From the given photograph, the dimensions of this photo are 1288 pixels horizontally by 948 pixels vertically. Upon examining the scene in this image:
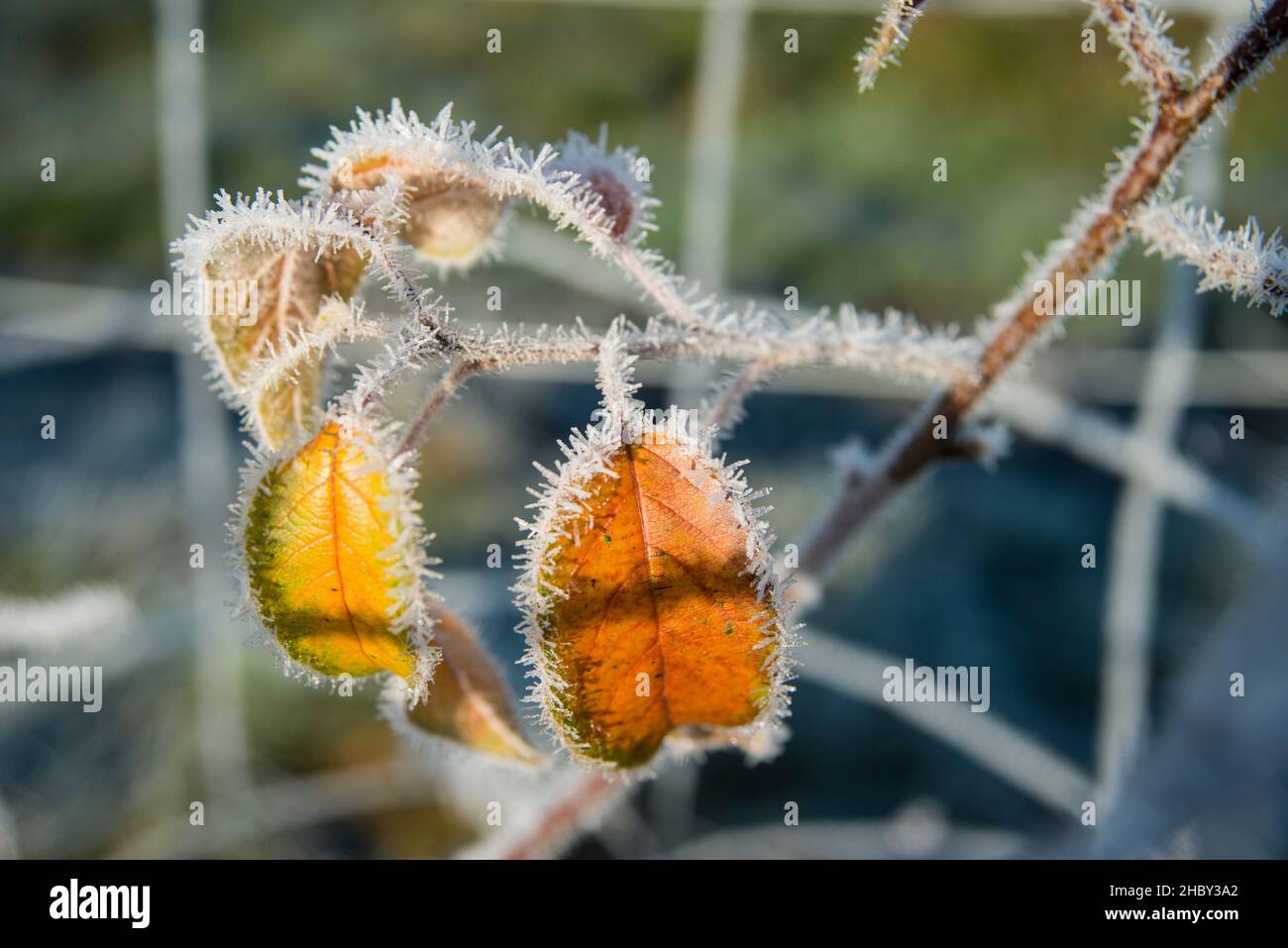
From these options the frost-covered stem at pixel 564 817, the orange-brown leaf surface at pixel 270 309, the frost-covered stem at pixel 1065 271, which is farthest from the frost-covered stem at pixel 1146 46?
the frost-covered stem at pixel 564 817

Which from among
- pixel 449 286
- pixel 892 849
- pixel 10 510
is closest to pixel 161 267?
pixel 449 286

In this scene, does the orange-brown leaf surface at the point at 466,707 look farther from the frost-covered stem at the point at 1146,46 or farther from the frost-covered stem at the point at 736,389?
the frost-covered stem at the point at 1146,46

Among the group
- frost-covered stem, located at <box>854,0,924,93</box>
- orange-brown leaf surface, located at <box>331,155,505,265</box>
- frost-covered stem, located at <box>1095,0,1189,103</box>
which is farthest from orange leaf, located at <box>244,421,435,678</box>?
frost-covered stem, located at <box>1095,0,1189,103</box>

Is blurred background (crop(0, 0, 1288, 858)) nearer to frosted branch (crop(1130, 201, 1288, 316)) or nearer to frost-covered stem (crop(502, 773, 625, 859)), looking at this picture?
frost-covered stem (crop(502, 773, 625, 859))

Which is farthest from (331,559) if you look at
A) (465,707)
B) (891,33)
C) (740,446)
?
(740,446)

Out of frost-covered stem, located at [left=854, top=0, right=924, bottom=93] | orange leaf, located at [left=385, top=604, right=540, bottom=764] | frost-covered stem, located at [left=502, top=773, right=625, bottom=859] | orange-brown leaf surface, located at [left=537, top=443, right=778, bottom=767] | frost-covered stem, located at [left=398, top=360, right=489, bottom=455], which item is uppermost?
frost-covered stem, located at [left=854, top=0, right=924, bottom=93]

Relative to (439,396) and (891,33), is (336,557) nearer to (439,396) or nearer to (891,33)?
(439,396)
